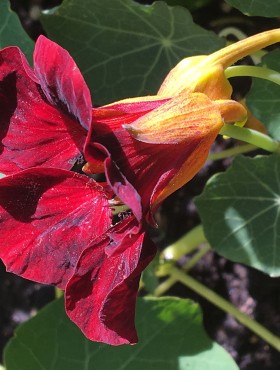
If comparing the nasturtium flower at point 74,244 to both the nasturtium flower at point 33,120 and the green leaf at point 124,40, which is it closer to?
A: the nasturtium flower at point 33,120

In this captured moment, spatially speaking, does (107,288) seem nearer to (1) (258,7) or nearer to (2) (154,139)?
(2) (154,139)

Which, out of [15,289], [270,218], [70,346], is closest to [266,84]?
[270,218]

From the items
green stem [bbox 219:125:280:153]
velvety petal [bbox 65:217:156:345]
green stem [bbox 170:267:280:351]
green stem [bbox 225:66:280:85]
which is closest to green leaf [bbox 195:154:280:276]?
green stem [bbox 219:125:280:153]

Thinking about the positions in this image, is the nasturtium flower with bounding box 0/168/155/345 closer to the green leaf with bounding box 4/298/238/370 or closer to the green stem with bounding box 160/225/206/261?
the green leaf with bounding box 4/298/238/370

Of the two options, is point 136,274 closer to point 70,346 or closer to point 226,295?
point 70,346

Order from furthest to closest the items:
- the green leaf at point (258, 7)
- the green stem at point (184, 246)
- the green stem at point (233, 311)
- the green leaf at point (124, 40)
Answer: the green stem at point (184, 246) < the green stem at point (233, 311) < the green leaf at point (124, 40) < the green leaf at point (258, 7)

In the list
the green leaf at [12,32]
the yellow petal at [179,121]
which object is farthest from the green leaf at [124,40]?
the yellow petal at [179,121]
